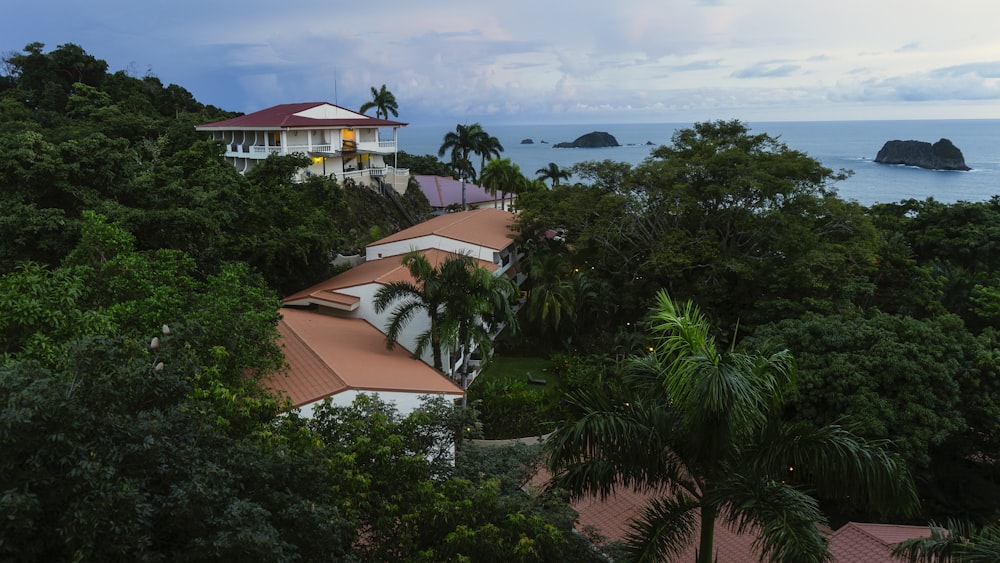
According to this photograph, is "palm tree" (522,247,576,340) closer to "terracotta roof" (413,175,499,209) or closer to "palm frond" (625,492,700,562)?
"palm frond" (625,492,700,562)

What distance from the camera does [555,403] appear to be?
851 inches

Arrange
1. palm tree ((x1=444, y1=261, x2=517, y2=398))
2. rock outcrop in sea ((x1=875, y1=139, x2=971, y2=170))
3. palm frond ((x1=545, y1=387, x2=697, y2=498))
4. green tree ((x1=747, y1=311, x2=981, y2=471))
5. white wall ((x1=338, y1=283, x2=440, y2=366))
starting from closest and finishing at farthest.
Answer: palm frond ((x1=545, y1=387, x2=697, y2=498)) → green tree ((x1=747, y1=311, x2=981, y2=471)) → palm tree ((x1=444, y1=261, x2=517, y2=398)) → white wall ((x1=338, y1=283, x2=440, y2=366)) → rock outcrop in sea ((x1=875, y1=139, x2=971, y2=170))

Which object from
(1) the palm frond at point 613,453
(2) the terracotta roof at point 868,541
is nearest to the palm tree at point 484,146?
(2) the terracotta roof at point 868,541

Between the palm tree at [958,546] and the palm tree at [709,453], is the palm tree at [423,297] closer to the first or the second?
the palm tree at [709,453]

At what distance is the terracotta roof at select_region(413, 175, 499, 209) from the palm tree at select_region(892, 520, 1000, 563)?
1872 inches

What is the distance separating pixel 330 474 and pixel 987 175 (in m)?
100

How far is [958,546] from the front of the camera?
7926 mm

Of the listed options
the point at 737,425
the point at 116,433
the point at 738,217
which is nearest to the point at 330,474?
the point at 116,433

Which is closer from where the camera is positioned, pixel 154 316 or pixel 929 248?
pixel 154 316

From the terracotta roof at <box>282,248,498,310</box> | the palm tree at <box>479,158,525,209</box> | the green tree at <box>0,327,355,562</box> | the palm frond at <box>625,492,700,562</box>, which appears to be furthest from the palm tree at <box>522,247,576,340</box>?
the palm tree at <box>479,158,525,209</box>

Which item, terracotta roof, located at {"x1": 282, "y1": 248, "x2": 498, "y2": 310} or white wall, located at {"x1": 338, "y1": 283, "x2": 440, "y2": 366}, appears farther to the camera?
terracotta roof, located at {"x1": 282, "y1": 248, "x2": 498, "y2": 310}

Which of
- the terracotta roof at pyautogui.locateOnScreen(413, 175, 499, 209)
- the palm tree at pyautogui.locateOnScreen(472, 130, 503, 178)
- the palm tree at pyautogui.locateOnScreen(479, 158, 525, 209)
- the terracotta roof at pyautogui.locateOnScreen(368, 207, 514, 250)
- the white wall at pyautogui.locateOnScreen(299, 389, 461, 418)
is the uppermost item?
the palm tree at pyautogui.locateOnScreen(472, 130, 503, 178)

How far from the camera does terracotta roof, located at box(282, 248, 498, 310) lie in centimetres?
2342

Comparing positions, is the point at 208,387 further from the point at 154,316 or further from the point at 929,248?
the point at 929,248
